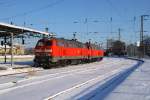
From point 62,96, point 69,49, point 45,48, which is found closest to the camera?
point 62,96

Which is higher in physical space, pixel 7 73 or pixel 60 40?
pixel 60 40

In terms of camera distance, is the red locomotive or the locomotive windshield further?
the locomotive windshield

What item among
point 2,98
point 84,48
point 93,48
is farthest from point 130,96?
point 93,48

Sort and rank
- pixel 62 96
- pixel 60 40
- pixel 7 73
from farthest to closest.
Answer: pixel 60 40 < pixel 7 73 < pixel 62 96

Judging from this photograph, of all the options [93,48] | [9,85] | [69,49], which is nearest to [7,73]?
[9,85]

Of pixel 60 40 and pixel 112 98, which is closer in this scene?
pixel 112 98

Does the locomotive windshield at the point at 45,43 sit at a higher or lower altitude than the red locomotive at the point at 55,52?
higher

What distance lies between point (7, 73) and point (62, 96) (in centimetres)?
1591

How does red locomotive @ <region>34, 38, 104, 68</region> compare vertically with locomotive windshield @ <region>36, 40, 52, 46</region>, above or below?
below

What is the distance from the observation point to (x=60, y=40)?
145 feet

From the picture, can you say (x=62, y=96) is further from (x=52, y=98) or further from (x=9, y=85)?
(x=9, y=85)

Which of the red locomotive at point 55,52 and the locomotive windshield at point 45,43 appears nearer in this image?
the red locomotive at point 55,52

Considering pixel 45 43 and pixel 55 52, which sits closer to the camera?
pixel 55 52

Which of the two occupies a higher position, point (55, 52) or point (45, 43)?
point (45, 43)
